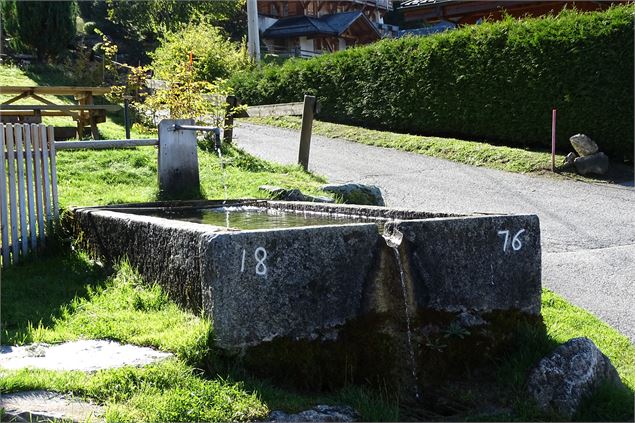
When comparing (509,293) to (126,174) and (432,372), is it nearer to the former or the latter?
(432,372)

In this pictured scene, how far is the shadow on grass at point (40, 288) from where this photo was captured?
185 inches

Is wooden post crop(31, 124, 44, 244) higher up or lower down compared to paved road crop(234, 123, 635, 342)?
higher up

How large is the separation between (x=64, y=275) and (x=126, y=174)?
3855 mm

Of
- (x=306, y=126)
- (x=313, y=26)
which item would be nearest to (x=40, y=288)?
(x=306, y=126)

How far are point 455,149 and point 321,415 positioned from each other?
43.9ft

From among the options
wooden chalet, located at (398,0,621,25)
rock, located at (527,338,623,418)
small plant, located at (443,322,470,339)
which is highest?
wooden chalet, located at (398,0,621,25)

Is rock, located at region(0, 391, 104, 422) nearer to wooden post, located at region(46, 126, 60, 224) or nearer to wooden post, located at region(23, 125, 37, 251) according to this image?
wooden post, located at region(23, 125, 37, 251)

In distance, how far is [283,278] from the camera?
4.08 m

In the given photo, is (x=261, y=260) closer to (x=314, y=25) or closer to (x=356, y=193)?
(x=356, y=193)

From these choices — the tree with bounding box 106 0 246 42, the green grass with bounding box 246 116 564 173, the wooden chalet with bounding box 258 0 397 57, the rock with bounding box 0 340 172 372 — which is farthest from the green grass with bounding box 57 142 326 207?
the wooden chalet with bounding box 258 0 397 57

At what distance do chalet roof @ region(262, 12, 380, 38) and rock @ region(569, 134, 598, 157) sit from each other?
121 ft

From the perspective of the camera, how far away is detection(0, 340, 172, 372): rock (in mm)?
3838

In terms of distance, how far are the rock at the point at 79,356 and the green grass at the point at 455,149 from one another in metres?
11.7

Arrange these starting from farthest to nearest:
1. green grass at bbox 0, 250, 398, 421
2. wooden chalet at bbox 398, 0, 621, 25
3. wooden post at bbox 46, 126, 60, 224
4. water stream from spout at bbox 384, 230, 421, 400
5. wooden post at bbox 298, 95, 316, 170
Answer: wooden chalet at bbox 398, 0, 621, 25 < wooden post at bbox 298, 95, 316, 170 < wooden post at bbox 46, 126, 60, 224 < water stream from spout at bbox 384, 230, 421, 400 < green grass at bbox 0, 250, 398, 421
